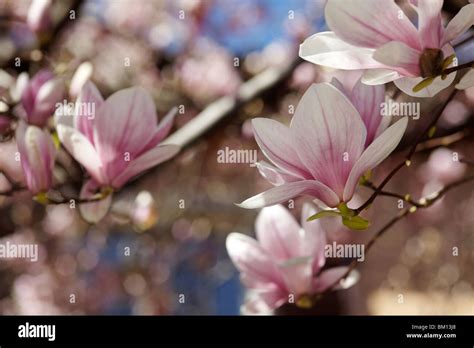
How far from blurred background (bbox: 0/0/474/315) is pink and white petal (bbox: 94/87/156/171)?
8.9 inches

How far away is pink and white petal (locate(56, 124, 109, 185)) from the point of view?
0.77m

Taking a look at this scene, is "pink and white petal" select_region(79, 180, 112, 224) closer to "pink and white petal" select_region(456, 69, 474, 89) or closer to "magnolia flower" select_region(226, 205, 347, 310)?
"magnolia flower" select_region(226, 205, 347, 310)

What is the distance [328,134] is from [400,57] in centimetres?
11

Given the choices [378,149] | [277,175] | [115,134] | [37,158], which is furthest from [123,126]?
[378,149]

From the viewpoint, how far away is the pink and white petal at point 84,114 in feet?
2.58

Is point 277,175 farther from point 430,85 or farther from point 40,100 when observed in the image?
point 40,100

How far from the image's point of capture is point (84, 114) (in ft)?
2.60

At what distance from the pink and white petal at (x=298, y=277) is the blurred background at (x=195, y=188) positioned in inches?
6.8

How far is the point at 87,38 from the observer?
4.01 ft

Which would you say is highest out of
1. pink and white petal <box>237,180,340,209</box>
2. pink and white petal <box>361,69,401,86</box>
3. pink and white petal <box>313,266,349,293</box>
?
pink and white petal <box>361,69,401,86</box>

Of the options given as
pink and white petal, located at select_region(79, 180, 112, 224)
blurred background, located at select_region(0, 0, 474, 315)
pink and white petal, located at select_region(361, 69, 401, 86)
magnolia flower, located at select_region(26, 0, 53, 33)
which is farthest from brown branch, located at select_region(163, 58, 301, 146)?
pink and white petal, located at select_region(361, 69, 401, 86)

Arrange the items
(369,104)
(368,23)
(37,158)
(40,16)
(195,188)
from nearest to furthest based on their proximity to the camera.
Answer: (368,23) → (369,104) → (37,158) → (40,16) → (195,188)
